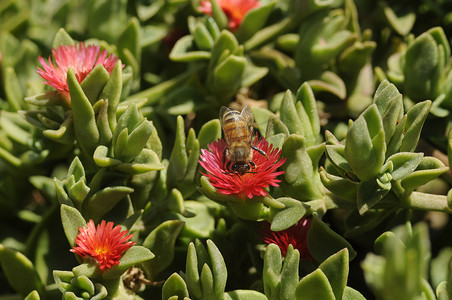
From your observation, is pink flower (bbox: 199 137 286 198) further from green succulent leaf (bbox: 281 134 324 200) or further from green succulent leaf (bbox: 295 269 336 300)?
green succulent leaf (bbox: 295 269 336 300)

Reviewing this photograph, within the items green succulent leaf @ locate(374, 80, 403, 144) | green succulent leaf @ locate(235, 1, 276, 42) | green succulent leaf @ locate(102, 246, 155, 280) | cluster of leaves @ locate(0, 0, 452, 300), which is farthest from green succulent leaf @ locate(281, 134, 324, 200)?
green succulent leaf @ locate(235, 1, 276, 42)

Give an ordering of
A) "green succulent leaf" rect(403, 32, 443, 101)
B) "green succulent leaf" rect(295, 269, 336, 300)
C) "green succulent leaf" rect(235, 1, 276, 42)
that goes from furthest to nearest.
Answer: "green succulent leaf" rect(235, 1, 276, 42) < "green succulent leaf" rect(403, 32, 443, 101) < "green succulent leaf" rect(295, 269, 336, 300)

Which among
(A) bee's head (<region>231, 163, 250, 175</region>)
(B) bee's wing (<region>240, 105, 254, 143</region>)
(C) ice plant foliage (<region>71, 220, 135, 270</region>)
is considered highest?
(B) bee's wing (<region>240, 105, 254, 143</region>)

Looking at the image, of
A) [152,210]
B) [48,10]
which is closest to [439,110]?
[152,210]

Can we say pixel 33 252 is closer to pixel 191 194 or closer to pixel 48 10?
pixel 191 194

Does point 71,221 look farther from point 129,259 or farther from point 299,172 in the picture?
point 299,172

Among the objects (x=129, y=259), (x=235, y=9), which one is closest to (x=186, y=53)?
(x=235, y=9)

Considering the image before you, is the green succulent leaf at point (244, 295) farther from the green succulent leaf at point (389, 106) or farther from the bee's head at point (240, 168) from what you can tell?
the green succulent leaf at point (389, 106)
